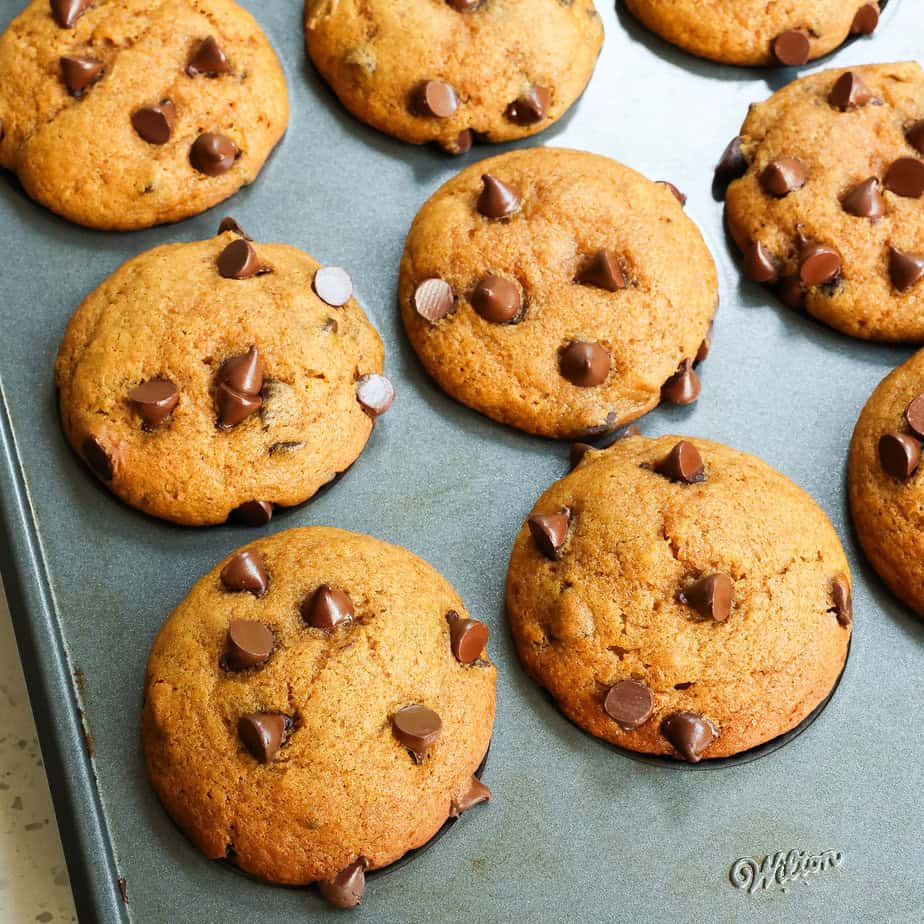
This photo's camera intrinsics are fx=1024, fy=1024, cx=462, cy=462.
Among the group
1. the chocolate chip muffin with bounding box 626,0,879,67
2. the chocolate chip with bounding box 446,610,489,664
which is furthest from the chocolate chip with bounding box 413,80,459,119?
the chocolate chip with bounding box 446,610,489,664

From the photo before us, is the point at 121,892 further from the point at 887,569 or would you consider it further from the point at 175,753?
the point at 887,569

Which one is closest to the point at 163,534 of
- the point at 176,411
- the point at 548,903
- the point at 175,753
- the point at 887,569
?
the point at 176,411

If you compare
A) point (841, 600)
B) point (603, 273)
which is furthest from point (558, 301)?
A: point (841, 600)

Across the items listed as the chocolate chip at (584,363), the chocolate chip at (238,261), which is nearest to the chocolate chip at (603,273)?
the chocolate chip at (584,363)

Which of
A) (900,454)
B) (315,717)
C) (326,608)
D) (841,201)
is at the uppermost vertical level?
(841,201)

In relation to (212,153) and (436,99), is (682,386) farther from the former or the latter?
(212,153)

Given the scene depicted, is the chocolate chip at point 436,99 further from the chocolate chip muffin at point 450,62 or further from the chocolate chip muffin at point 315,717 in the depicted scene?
the chocolate chip muffin at point 315,717
